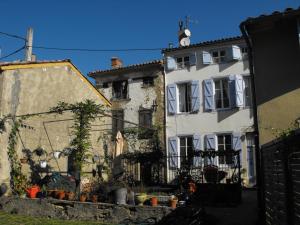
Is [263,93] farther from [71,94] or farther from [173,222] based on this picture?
[71,94]

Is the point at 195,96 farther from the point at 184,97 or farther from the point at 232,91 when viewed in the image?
the point at 232,91

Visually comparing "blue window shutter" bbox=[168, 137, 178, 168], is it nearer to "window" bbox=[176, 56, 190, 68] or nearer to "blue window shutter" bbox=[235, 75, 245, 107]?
"blue window shutter" bbox=[235, 75, 245, 107]

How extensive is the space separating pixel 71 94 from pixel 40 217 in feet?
23.0

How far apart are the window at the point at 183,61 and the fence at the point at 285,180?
51.1 feet

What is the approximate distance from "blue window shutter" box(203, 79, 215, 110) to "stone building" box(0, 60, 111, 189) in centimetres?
681

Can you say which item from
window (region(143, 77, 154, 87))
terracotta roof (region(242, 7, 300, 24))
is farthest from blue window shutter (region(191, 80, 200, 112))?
terracotta roof (region(242, 7, 300, 24))

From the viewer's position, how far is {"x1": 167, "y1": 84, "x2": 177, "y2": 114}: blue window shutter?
20.3m

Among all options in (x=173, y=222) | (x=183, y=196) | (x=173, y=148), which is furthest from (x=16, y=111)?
(x=173, y=148)

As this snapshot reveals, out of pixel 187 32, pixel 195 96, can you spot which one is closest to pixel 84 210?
pixel 195 96

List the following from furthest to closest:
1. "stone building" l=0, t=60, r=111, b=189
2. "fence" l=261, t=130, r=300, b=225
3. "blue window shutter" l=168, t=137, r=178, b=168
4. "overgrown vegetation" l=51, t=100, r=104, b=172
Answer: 1. "blue window shutter" l=168, t=137, r=178, b=168
2. "stone building" l=0, t=60, r=111, b=189
3. "overgrown vegetation" l=51, t=100, r=104, b=172
4. "fence" l=261, t=130, r=300, b=225

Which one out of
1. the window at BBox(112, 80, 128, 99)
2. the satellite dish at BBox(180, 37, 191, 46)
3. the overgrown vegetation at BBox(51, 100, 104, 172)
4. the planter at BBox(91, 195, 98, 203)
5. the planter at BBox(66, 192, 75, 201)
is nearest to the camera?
the planter at BBox(91, 195, 98, 203)

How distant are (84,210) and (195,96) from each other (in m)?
11.3

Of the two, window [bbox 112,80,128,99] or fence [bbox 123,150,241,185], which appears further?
window [bbox 112,80,128,99]

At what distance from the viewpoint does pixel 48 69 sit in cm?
1535
